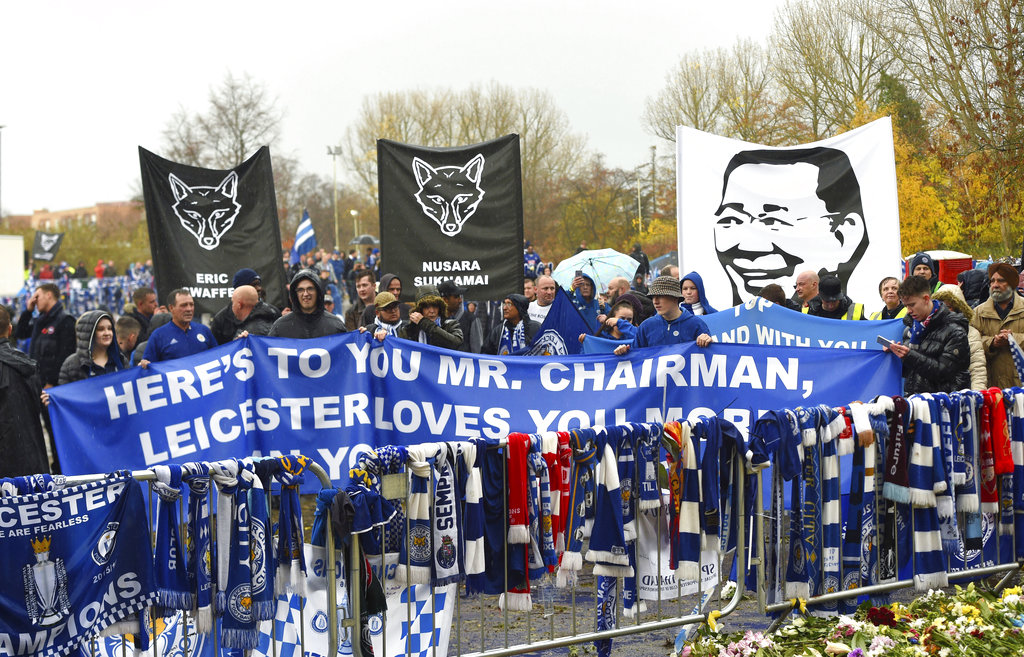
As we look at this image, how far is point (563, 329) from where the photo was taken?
353 inches

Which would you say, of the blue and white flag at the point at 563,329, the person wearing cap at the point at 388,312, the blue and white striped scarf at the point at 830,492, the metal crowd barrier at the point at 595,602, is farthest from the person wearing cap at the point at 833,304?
the metal crowd barrier at the point at 595,602

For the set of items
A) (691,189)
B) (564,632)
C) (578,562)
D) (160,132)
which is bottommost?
(564,632)

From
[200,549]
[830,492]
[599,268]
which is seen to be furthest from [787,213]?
[200,549]

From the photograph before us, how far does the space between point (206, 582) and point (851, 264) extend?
8086 mm

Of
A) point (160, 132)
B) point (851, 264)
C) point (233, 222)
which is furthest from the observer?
point (160, 132)

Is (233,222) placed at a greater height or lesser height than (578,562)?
greater

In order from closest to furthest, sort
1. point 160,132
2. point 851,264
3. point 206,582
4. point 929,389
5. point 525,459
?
point 206,582 < point 525,459 < point 929,389 < point 851,264 < point 160,132

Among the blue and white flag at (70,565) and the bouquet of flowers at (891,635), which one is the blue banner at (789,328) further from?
the blue and white flag at (70,565)

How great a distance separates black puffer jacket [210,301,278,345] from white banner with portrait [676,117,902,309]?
421cm

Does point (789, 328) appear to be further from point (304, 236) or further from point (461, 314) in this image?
point (304, 236)

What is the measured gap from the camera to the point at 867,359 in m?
7.09

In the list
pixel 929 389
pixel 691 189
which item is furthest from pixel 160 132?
pixel 929 389

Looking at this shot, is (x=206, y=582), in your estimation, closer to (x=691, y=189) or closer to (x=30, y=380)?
(x=30, y=380)

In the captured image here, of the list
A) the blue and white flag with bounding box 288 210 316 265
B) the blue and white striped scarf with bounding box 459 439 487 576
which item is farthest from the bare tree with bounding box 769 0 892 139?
the blue and white striped scarf with bounding box 459 439 487 576
